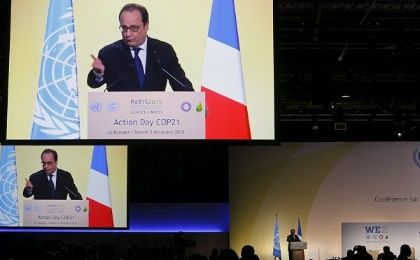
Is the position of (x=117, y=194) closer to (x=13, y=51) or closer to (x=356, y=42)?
(x=356, y=42)

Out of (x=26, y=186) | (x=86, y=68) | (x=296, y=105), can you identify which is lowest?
(x=26, y=186)

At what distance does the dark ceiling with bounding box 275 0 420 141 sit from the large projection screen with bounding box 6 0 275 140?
339 centimetres

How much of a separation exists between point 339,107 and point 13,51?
1151 cm

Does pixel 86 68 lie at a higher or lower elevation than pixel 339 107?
lower

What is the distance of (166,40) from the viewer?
4.80 metres

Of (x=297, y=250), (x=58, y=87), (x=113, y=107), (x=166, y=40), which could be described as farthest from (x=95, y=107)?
(x=297, y=250)

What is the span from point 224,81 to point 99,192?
8.08 metres

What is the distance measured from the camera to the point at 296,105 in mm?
16406

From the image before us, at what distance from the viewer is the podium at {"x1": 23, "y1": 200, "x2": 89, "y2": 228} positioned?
39.2 feet

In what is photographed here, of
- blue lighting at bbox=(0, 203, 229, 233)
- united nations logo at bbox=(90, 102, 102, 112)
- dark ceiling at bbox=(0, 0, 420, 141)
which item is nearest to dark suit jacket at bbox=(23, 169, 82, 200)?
dark ceiling at bbox=(0, 0, 420, 141)

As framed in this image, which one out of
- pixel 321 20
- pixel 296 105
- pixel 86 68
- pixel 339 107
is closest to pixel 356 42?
pixel 321 20

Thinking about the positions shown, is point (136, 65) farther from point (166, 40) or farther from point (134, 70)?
→ point (166, 40)

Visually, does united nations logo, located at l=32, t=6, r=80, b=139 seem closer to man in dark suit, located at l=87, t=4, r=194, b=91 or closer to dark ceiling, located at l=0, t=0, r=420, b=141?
man in dark suit, located at l=87, t=4, r=194, b=91

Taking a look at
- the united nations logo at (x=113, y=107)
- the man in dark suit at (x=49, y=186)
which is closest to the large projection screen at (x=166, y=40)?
the united nations logo at (x=113, y=107)
